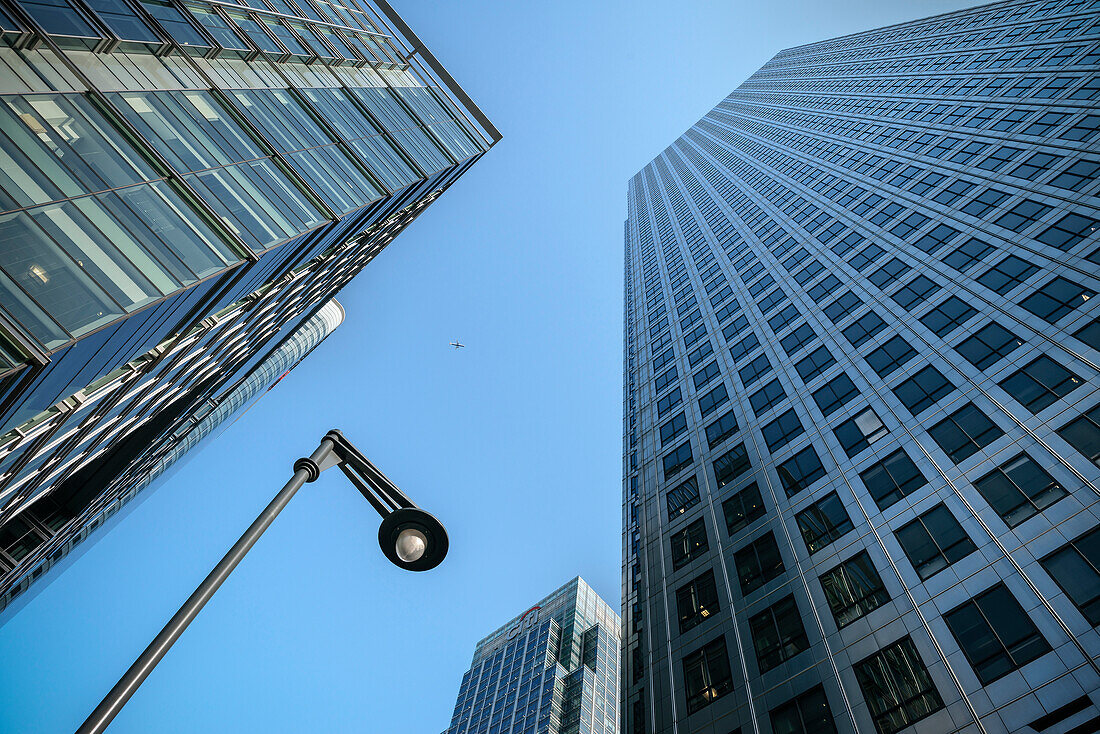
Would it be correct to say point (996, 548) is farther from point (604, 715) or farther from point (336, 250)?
point (604, 715)

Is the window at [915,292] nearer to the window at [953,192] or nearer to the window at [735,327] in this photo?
the window at [953,192]

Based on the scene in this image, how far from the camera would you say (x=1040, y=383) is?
25.6m

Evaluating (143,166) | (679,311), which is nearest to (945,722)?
(143,166)

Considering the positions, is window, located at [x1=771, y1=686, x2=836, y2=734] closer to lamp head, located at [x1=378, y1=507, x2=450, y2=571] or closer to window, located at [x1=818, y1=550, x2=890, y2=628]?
window, located at [x1=818, y1=550, x2=890, y2=628]

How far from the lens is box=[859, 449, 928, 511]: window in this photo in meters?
26.5

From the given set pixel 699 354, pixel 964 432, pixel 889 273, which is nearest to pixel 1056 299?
pixel 964 432

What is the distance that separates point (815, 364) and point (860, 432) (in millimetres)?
7739

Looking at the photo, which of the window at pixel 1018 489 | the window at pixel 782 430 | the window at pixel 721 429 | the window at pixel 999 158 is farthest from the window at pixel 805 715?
the window at pixel 999 158

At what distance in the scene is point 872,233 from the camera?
149ft

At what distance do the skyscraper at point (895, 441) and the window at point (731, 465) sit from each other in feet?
0.55

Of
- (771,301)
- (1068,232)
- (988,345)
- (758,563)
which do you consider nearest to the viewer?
(758,563)

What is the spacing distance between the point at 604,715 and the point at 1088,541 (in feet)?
266

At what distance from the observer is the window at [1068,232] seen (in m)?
31.0

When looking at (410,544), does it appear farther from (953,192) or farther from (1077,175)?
(953,192)
